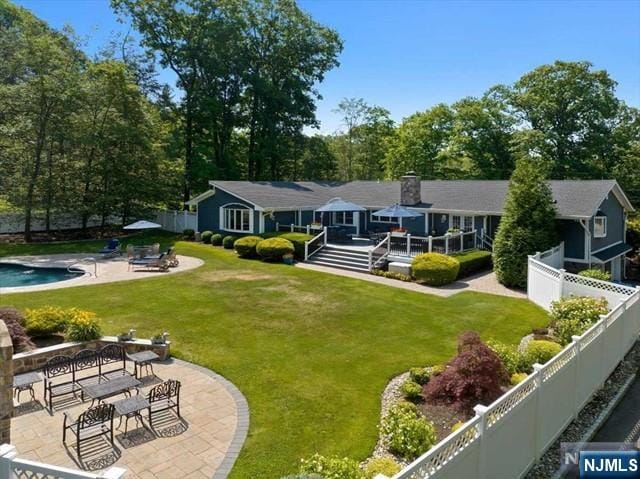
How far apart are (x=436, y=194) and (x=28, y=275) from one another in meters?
22.5

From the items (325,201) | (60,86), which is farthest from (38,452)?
(60,86)

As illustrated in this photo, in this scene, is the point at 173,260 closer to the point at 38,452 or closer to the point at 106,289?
the point at 106,289

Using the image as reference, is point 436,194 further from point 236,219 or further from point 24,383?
point 24,383

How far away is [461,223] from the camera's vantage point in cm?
2442

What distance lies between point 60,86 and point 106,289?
17.5 metres

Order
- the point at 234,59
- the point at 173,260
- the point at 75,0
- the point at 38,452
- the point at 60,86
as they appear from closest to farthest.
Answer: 1. the point at 38,452
2. the point at 173,260
3. the point at 60,86
4. the point at 75,0
5. the point at 234,59

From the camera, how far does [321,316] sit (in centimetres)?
1405

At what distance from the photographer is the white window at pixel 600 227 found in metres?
21.0

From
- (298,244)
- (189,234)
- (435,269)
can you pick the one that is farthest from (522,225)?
(189,234)

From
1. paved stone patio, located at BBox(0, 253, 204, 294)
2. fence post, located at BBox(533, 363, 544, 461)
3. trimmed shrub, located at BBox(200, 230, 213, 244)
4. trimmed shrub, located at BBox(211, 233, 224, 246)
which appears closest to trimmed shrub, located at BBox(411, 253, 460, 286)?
paved stone patio, located at BBox(0, 253, 204, 294)

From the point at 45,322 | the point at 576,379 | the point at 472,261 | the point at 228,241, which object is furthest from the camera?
the point at 228,241

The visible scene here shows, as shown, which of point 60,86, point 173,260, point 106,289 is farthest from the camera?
point 60,86

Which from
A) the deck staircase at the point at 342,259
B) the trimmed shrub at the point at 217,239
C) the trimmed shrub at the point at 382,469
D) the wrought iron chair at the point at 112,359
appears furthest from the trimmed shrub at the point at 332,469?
the trimmed shrub at the point at 217,239

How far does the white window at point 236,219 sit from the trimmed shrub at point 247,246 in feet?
10.1
